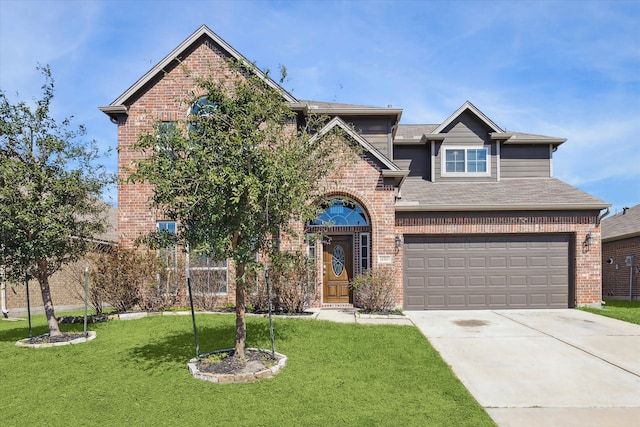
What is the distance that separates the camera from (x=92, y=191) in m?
10.2

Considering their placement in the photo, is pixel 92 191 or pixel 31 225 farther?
pixel 92 191

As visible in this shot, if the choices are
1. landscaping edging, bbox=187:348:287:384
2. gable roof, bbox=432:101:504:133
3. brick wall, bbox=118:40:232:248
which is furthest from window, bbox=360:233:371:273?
landscaping edging, bbox=187:348:287:384

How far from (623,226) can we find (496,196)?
9.70 meters

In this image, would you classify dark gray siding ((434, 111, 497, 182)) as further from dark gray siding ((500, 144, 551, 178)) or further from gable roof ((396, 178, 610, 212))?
dark gray siding ((500, 144, 551, 178))

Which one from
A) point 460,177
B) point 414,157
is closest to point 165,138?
point 414,157

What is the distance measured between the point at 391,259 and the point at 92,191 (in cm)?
822

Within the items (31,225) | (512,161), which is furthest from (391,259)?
(31,225)

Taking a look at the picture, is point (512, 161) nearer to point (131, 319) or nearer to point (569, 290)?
point (569, 290)

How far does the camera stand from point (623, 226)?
20.5 metres

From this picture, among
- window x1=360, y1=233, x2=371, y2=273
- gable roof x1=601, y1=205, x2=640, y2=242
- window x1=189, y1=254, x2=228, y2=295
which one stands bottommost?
window x1=189, y1=254, x2=228, y2=295

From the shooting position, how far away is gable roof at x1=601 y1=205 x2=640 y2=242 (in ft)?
62.3

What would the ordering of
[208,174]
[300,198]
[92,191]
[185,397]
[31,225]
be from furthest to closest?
[92,191] → [31,225] → [300,198] → [208,174] → [185,397]

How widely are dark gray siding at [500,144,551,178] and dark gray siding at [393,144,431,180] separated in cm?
295

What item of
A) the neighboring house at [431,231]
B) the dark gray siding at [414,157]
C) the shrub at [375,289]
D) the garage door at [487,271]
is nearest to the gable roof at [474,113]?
the dark gray siding at [414,157]
